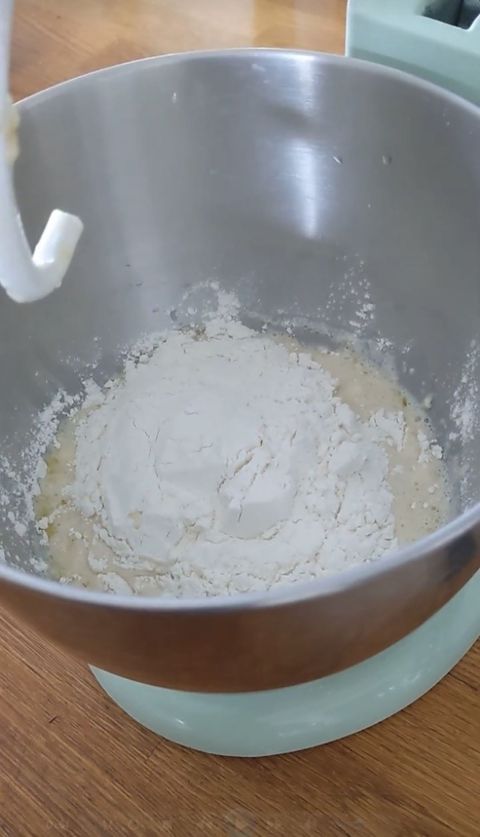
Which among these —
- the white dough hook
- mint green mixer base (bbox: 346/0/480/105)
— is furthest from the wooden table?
mint green mixer base (bbox: 346/0/480/105)

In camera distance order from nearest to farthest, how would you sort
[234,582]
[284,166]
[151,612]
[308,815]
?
[151,612] → [308,815] → [234,582] → [284,166]

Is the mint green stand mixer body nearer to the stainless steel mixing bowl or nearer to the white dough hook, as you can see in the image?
the stainless steel mixing bowl

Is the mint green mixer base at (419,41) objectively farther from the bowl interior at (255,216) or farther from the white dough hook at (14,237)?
the white dough hook at (14,237)

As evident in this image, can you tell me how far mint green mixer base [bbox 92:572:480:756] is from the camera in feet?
1.69

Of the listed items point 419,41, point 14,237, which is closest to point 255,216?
point 419,41

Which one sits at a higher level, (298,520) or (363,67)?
(363,67)

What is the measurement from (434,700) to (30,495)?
36 centimetres

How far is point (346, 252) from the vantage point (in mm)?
744

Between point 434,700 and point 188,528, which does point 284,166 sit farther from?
point 434,700

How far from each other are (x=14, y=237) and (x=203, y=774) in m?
0.35

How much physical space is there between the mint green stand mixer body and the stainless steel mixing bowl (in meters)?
0.04

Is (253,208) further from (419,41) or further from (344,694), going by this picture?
(344,694)

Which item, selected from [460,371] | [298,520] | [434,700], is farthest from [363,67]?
[434,700]

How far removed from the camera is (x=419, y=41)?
570 millimetres
